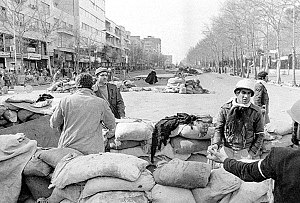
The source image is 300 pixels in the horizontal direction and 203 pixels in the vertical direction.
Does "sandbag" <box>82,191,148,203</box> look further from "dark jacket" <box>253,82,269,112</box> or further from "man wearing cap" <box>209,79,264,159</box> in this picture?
"dark jacket" <box>253,82,269,112</box>

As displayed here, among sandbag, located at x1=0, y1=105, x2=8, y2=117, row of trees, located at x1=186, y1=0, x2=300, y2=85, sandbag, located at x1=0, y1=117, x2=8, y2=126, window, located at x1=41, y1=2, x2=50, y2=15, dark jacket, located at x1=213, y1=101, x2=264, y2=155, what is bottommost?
sandbag, located at x1=0, y1=117, x2=8, y2=126

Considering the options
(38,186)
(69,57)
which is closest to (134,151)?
(38,186)

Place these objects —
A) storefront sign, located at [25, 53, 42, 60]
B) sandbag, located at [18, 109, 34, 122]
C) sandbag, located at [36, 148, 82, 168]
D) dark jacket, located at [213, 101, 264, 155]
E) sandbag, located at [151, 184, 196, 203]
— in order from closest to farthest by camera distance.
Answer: sandbag, located at [151, 184, 196, 203] → sandbag, located at [36, 148, 82, 168] → dark jacket, located at [213, 101, 264, 155] → sandbag, located at [18, 109, 34, 122] → storefront sign, located at [25, 53, 42, 60]

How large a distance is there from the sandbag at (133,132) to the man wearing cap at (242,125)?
179 centimetres

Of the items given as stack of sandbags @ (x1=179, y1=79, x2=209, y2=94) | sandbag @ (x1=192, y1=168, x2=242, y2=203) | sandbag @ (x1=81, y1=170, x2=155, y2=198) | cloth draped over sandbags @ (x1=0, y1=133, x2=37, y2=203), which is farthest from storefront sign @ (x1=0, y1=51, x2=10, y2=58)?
sandbag @ (x1=192, y1=168, x2=242, y2=203)

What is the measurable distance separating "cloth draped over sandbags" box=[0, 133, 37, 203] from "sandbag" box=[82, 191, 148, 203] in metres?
0.97

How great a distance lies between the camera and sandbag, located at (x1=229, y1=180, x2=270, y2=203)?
10.1 ft

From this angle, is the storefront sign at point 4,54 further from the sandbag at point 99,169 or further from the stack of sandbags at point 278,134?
the sandbag at point 99,169

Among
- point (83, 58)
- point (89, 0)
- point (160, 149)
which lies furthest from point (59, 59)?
point (160, 149)

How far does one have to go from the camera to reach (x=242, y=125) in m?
3.62

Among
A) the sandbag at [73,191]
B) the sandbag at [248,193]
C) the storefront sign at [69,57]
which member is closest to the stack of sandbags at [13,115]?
the sandbag at [73,191]

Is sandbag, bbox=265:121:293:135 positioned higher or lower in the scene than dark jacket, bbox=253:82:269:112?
Result: lower

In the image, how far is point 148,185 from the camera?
303 cm

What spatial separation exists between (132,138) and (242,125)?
2084mm
